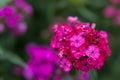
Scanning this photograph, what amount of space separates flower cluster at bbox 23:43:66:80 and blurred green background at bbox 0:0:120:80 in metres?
0.28

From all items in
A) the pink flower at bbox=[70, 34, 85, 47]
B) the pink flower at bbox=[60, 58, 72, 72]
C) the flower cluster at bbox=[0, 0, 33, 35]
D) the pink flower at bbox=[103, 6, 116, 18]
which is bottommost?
the pink flower at bbox=[60, 58, 72, 72]

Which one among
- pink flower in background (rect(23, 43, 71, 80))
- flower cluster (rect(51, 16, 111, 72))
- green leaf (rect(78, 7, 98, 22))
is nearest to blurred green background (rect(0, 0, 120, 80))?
green leaf (rect(78, 7, 98, 22))

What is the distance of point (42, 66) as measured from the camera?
339cm

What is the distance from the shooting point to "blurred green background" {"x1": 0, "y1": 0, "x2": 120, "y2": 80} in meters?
3.75

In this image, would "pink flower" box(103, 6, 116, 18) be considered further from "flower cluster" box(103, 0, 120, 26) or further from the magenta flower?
the magenta flower

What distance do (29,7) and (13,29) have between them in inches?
14.1

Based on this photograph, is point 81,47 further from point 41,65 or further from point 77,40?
point 41,65

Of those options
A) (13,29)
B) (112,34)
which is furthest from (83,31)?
(112,34)

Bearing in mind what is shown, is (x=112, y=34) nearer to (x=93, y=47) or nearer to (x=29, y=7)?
(x=29, y=7)

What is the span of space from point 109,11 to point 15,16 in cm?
95

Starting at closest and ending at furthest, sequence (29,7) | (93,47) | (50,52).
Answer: (93,47), (50,52), (29,7)

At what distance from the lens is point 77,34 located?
7.34 ft

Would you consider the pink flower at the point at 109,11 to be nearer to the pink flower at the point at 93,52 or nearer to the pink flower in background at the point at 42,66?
the pink flower in background at the point at 42,66

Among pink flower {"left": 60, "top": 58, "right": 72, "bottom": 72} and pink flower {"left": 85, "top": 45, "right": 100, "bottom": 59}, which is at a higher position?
pink flower {"left": 85, "top": 45, "right": 100, "bottom": 59}
